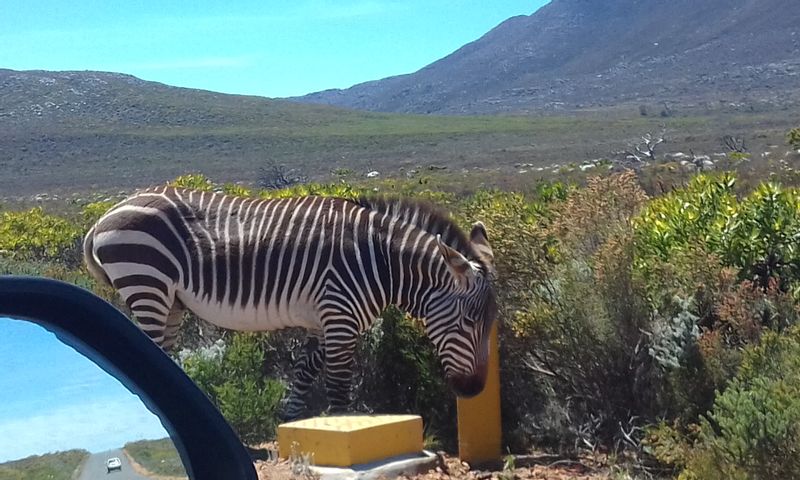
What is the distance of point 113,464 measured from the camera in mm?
2268

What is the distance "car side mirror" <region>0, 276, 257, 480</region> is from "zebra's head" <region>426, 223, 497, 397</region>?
508 cm

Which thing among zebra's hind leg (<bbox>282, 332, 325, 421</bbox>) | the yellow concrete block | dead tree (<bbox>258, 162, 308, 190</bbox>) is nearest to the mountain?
dead tree (<bbox>258, 162, 308, 190</bbox>)

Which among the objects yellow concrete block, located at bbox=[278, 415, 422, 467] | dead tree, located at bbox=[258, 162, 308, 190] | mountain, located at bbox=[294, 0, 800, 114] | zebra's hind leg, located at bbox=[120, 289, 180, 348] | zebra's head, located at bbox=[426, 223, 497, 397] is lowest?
yellow concrete block, located at bbox=[278, 415, 422, 467]

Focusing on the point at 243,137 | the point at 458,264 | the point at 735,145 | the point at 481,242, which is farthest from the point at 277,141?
the point at 458,264

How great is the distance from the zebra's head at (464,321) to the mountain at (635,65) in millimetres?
91954

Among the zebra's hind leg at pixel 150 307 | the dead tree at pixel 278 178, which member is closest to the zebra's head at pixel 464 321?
the zebra's hind leg at pixel 150 307

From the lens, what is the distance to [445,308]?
754 centimetres

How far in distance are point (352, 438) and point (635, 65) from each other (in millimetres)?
139033

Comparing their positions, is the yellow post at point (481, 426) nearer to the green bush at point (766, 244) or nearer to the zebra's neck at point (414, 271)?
the zebra's neck at point (414, 271)

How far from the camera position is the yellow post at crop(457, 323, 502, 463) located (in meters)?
7.42

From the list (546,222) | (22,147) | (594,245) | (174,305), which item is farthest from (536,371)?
(22,147)

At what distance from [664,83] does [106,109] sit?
68.3 meters

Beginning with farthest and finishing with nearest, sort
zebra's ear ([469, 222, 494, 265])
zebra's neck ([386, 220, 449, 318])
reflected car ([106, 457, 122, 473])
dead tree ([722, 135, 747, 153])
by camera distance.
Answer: dead tree ([722, 135, 747, 153]) → zebra's ear ([469, 222, 494, 265]) → zebra's neck ([386, 220, 449, 318]) → reflected car ([106, 457, 122, 473])

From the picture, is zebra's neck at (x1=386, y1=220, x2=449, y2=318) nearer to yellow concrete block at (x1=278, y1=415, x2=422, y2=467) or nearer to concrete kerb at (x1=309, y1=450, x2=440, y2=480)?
yellow concrete block at (x1=278, y1=415, x2=422, y2=467)
